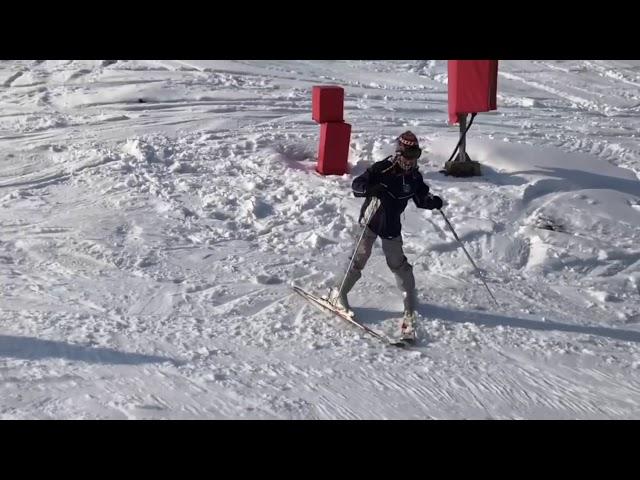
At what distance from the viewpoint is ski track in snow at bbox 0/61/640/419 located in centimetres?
592

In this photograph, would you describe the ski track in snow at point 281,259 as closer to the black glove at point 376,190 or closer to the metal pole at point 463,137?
the metal pole at point 463,137

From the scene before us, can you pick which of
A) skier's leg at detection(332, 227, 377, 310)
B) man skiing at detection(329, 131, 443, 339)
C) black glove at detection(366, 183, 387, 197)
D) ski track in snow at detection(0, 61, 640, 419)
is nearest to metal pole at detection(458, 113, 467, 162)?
ski track in snow at detection(0, 61, 640, 419)

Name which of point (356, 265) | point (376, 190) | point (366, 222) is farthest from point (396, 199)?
point (356, 265)

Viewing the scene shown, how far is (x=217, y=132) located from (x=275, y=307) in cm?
488

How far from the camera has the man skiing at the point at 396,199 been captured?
653cm

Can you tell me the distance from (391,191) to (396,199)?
85 mm

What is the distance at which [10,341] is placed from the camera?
246 inches

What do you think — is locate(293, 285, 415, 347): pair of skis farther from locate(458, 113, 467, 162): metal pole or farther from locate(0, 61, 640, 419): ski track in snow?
locate(458, 113, 467, 162): metal pole

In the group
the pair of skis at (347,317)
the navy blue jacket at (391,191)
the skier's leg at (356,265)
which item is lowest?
the pair of skis at (347,317)

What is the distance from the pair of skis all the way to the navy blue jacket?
0.79m

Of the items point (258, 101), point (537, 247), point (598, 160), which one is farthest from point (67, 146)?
point (598, 160)

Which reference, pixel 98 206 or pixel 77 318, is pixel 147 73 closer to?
pixel 98 206

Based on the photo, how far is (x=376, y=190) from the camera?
654cm

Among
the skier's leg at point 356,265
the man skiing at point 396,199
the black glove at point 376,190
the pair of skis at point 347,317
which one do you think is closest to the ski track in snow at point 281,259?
the pair of skis at point 347,317
